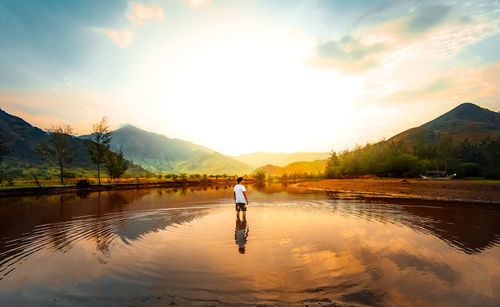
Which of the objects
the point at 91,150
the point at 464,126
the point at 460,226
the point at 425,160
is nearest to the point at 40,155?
the point at 91,150

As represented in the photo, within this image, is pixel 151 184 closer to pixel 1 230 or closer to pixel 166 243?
pixel 1 230

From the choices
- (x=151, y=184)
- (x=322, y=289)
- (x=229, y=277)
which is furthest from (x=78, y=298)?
(x=151, y=184)

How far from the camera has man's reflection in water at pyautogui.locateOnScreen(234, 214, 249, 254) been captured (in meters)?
7.83

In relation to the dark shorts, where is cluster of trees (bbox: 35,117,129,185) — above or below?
above

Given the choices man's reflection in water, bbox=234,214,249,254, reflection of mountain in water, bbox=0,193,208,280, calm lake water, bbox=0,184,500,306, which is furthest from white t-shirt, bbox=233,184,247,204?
reflection of mountain in water, bbox=0,193,208,280

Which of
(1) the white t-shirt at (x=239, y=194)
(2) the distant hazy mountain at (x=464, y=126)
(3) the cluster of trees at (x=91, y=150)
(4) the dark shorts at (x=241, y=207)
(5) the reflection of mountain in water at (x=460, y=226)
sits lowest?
(5) the reflection of mountain in water at (x=460, y=226)

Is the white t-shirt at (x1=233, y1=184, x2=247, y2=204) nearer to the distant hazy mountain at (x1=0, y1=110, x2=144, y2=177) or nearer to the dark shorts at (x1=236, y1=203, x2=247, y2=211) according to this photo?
the dark shorts at (x1=236, y1=203, x2=247, y2=211)

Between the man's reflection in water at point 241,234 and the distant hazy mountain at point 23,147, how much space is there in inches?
2964

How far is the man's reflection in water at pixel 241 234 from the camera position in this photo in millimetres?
7829

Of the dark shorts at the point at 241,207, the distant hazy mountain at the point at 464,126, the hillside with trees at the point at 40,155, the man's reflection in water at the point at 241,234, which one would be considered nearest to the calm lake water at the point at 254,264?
the man's reflection in water at the point at 241,234

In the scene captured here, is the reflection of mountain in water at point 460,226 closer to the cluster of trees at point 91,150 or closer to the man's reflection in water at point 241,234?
the man's reflection in water at point 241,234

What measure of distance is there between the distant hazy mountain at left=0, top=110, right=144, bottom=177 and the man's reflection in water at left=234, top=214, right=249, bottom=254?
75.3 m

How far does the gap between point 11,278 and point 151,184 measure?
52.1 meters

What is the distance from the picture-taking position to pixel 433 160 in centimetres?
4619
